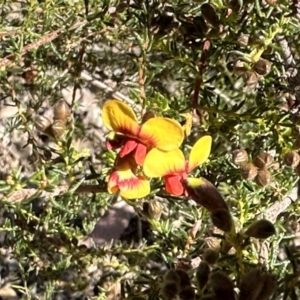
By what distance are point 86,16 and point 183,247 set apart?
28.6 inches

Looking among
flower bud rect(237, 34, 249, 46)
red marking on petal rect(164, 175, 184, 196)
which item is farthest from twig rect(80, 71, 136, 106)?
red marking on petal rect(164, 175, 184, 196)

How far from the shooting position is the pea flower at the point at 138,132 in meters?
1.56

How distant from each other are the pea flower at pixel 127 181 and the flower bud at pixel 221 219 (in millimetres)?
274

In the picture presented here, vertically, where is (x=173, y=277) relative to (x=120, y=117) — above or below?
below

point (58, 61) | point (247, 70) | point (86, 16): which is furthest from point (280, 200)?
point (58, 61)

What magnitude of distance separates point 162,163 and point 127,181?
9 cm

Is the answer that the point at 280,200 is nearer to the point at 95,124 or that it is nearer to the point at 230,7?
the point at 230,7

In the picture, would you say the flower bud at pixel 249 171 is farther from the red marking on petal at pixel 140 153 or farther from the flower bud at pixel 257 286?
the flower bud at pixel 257 286

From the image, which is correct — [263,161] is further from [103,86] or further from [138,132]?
[103,86]

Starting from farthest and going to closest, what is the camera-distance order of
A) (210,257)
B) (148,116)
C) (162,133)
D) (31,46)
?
(31,46)
(148,116)
(162,133)
(210,257)

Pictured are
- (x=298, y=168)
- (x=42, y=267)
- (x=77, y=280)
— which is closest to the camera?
(x=298, y=168)

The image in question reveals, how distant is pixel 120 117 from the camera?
1614 millimetres

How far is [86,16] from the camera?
2068 millimetres

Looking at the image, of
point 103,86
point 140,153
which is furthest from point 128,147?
point 103,86
